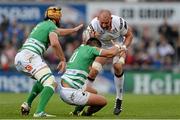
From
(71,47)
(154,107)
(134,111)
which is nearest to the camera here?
(134,111)

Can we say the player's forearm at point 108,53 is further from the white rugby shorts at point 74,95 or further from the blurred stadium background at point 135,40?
the blurred stadium background at point 135,40

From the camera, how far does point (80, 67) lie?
1567 cm

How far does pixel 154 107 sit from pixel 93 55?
Result: 189 inches

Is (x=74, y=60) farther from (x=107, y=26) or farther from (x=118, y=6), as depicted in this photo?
(x=118, y=6)

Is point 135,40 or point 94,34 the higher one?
point 94,34

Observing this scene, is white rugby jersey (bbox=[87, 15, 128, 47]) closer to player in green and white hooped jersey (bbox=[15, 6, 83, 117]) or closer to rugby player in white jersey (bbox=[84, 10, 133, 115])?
rugby player in white jersey (bbox=[84, 10, 133, 115])

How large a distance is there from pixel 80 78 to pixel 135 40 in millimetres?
16431

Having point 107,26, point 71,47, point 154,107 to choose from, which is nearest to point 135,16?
point 71,47

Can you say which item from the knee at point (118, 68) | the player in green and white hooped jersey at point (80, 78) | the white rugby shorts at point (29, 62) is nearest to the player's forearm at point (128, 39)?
the knee at point (118, 68)

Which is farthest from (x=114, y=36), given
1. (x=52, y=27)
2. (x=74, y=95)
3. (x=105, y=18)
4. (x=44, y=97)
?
(x=44, y=97)

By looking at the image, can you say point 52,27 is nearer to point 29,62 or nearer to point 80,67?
point 29,62

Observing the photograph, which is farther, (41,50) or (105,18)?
(105,18)

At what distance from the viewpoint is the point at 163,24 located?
103 ft

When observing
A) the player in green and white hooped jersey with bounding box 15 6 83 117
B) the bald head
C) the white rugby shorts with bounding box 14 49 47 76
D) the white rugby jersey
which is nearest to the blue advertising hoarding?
the white rugby jersey
